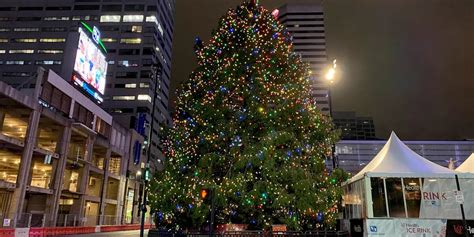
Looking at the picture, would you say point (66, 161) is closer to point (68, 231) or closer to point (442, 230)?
point (68, 231)

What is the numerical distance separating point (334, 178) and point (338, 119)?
174026 millimetres

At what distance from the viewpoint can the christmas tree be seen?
16.9 m

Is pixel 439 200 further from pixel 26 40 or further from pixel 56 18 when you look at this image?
pixel 26 40

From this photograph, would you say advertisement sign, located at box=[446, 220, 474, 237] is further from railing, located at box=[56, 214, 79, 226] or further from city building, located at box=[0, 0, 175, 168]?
city building, located at box=[0, 0, 175, 168]

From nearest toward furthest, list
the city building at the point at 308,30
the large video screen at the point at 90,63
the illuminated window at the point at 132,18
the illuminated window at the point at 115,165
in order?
1. the large video screen at the point at 90,63
2. the illuminated window at the point at 115,165
3. the illuminated window at the point at 132,18
4. the city building at the point at 308,30

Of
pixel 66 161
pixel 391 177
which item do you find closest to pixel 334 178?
pixel 391 177

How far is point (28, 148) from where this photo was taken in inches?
1369

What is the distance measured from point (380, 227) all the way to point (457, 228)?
337 cm

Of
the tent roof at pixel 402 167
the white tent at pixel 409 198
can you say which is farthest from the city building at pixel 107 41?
the white tent at pixel 409 198

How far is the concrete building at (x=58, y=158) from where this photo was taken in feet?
112

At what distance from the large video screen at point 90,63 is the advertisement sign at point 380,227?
122 feet

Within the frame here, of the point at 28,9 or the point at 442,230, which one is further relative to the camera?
the point at 28,9

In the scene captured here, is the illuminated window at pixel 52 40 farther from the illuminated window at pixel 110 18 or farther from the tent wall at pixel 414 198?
the tent wall at pixel 414 198

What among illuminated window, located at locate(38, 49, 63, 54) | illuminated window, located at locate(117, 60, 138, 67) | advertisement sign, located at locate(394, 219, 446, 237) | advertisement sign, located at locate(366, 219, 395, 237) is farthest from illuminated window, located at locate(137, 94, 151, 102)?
advertisement sign, located at locate(394, 219, 446, 237)
